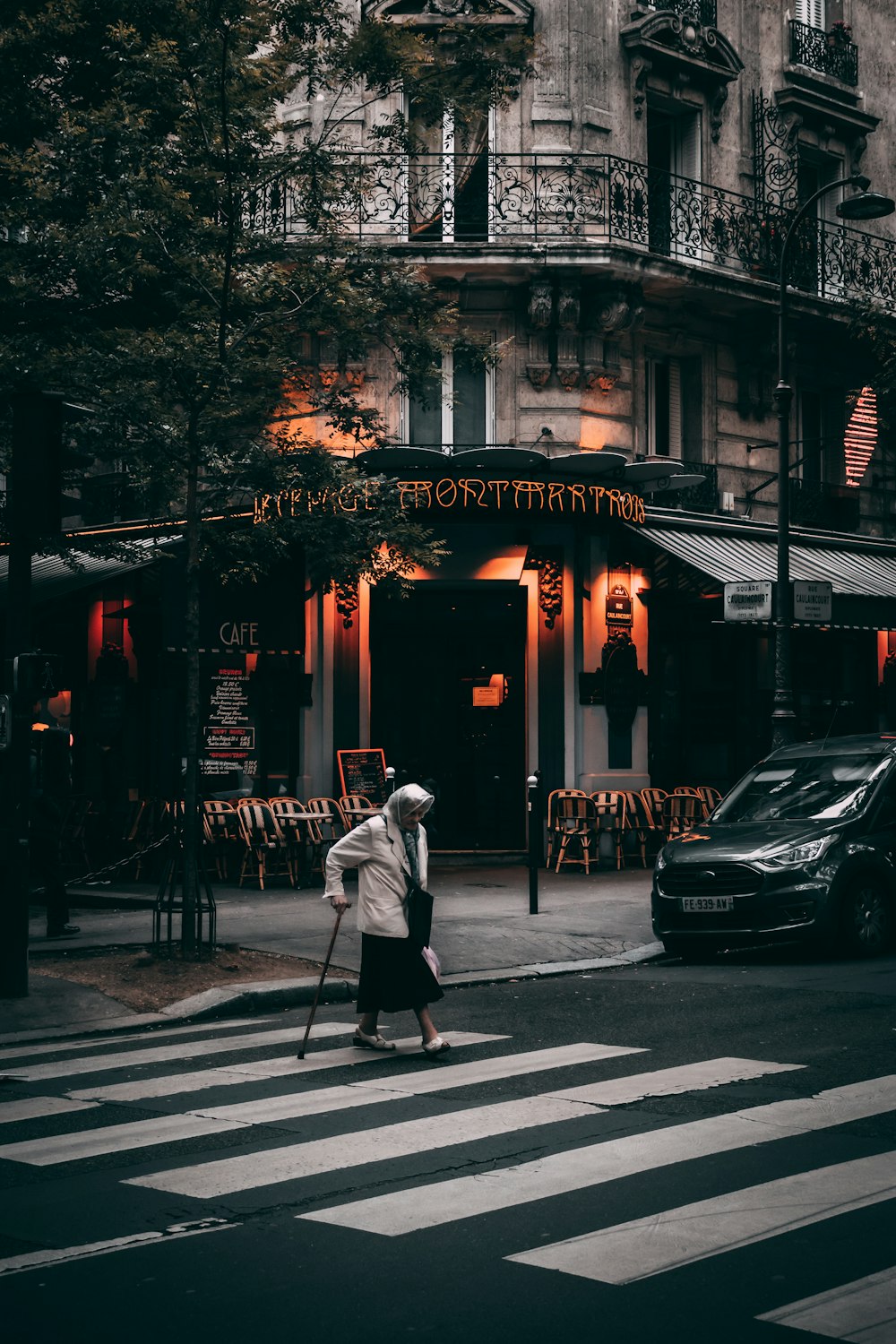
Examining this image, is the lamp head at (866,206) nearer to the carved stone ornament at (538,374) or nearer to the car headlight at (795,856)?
the carved stone ornament at (538,374)

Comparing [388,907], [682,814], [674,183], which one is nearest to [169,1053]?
[388,907]

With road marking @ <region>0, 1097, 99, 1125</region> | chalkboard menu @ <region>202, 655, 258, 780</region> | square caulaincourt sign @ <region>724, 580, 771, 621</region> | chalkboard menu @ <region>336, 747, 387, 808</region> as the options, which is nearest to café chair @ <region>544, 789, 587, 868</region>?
chalkboard menu @ <region>336, 747, 387, 808</region>

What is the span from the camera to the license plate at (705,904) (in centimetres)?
1255

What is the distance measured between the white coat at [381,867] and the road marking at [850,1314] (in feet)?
15.1

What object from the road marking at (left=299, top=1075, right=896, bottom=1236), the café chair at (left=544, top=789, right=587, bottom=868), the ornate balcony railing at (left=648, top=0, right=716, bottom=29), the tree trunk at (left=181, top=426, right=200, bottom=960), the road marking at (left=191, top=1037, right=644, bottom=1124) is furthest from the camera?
the ornate balcony railing at (left=648, top=0, right=716, bottom=29)

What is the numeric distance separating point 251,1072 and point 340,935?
5.31 metres

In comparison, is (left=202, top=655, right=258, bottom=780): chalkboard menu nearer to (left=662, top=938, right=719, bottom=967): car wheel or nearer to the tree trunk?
the tree trunk

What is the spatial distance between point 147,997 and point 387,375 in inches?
455

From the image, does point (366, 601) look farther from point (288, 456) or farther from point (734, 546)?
point (288, 456)

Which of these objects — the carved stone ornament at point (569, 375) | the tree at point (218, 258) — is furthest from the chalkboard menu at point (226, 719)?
the carved stone ornament at point (569, 375)

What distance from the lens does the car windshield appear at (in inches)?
526

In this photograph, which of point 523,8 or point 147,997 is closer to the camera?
point 147,997

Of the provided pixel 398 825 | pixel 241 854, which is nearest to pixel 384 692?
pixel 241 854

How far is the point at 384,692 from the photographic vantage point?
67.7 feet
